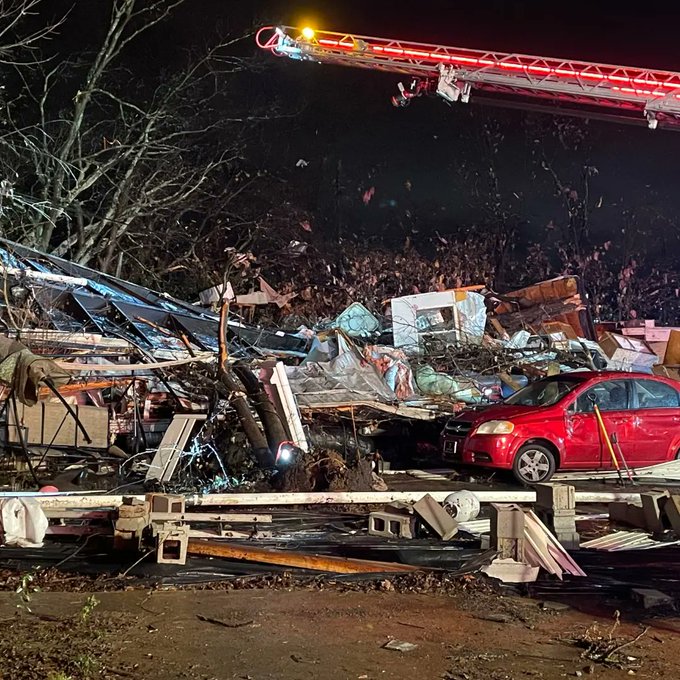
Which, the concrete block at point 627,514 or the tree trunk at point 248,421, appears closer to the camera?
the concrete block at point 627,514

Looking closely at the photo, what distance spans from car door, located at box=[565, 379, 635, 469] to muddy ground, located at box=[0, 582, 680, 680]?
5.86 m

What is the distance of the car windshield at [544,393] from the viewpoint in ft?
37.9

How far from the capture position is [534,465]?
11062 millimetres

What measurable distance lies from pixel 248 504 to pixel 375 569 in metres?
3.16

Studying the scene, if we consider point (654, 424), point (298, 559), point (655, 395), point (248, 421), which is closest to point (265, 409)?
point (248, 421)

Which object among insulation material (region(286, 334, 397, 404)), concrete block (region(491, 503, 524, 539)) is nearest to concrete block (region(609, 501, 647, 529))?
concrete block (region(491, 503, 524, 539))

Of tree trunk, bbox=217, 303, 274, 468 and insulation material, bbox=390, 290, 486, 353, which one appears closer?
tree trunk, bbox=217, 303, 274, 468

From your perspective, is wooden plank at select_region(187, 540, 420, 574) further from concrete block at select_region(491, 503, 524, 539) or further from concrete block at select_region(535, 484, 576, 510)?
concrete block at select_region(535, 484, 576, 510)

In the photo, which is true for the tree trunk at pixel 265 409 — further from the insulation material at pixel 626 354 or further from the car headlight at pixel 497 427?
the insulation material at pixel 626 354

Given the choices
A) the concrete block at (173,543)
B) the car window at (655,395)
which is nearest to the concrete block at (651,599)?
the concrete block at (173,543)

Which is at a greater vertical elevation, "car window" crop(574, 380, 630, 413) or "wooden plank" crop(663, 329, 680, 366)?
"wooden plank" crop(663, 329, 680, 366)

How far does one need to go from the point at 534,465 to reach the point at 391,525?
4235 mm

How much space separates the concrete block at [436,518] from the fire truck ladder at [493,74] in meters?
9.24

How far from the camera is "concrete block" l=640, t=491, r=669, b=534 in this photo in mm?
7895
